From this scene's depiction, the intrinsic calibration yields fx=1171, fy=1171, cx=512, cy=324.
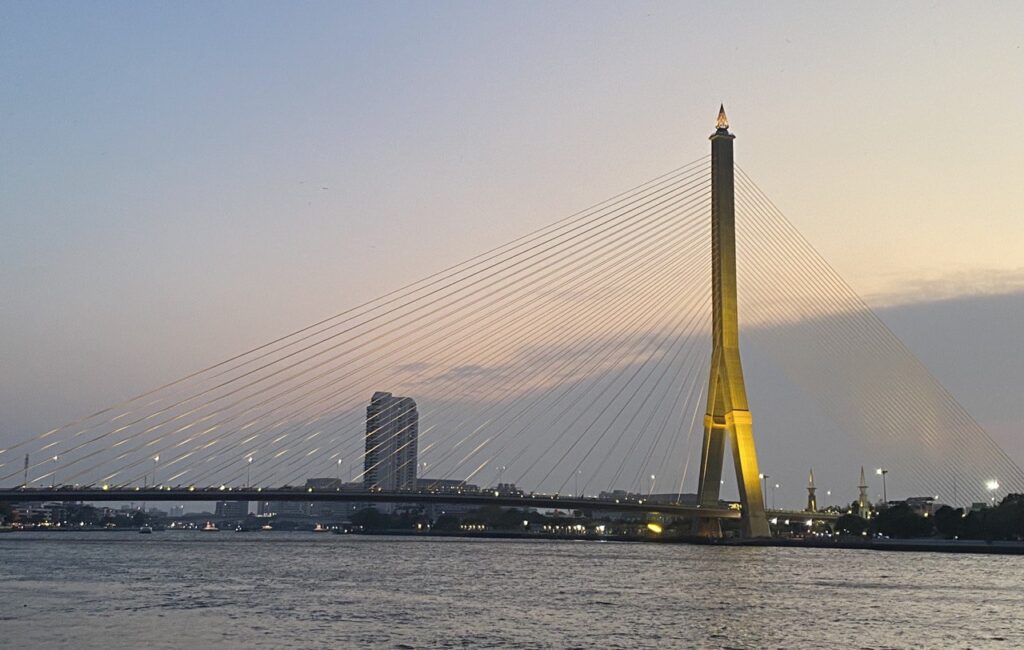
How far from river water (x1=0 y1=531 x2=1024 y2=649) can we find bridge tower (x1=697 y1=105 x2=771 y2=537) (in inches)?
236

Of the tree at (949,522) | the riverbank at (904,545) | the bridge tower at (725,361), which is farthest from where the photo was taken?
the tree at (949,522)

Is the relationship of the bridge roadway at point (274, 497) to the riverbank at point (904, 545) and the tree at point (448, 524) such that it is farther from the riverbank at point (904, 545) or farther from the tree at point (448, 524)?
the tree at point (448, 524)

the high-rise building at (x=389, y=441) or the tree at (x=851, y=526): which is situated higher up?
the high-rise building at (x=389, y=441)

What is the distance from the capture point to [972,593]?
32.9 meters

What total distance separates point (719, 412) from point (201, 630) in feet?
Result: 110

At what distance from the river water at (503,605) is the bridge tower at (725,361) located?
599cm

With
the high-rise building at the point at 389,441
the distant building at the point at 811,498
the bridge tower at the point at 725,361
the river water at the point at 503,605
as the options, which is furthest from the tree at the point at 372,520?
the river water at the point at 503,605

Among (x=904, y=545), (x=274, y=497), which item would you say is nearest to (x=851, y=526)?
(x=904, y=545)

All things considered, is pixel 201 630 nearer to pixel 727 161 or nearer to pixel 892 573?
pixel 892 573

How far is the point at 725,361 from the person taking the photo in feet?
164

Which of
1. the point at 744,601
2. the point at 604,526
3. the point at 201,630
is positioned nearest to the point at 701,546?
the point at 744,601

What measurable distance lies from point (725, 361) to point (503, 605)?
2478cm

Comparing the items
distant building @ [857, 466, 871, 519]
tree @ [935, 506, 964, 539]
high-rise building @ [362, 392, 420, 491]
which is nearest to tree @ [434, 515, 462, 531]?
high-rise building @ [362, 392, 420, 491]

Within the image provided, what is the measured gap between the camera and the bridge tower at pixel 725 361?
164ft
